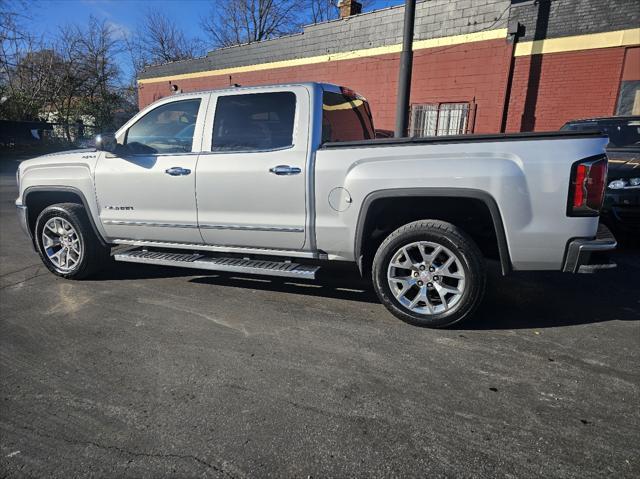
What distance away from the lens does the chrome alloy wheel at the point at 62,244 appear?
4.46 metres

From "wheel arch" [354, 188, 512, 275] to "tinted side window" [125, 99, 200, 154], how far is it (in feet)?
6.08

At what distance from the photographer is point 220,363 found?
2.83 meters

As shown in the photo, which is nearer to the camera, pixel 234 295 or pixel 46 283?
pixel 234 295

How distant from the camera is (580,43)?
9.32 metres

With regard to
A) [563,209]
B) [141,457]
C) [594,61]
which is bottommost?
[141,457]

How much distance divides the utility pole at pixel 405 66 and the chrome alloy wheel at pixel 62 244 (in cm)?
668

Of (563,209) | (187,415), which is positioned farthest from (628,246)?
(187,415)

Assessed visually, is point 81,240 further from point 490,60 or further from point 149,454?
point 490,60

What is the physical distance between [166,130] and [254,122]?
1000 millimetres

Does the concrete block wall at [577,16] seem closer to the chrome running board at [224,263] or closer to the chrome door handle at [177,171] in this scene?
the chrome running board at [224,263]

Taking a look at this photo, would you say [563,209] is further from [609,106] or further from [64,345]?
[609,106]

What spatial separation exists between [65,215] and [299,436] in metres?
3.66

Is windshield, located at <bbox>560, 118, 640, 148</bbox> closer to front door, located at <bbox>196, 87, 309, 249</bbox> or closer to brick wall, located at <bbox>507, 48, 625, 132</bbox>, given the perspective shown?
brick wall, located at <bbox>507, 48, 625, 132</bbox>

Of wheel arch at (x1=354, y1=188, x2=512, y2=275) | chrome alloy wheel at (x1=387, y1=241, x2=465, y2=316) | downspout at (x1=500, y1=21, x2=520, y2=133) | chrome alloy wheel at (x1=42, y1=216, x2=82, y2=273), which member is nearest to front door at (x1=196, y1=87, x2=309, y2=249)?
wheel arch at (x1=354, y1=188, x2=512, y2=275)
